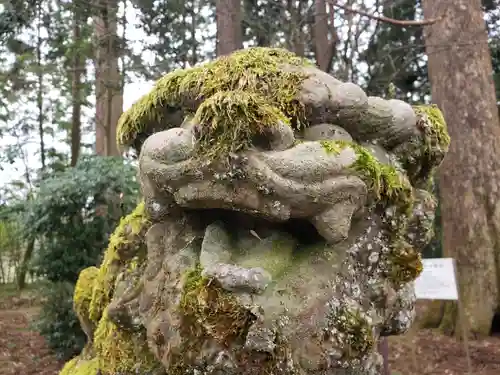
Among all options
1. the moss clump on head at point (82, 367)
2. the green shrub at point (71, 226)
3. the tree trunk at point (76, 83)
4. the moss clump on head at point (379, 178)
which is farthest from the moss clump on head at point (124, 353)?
the tree trunk at point (76, 83)

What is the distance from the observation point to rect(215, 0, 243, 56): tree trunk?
5309 millimetres

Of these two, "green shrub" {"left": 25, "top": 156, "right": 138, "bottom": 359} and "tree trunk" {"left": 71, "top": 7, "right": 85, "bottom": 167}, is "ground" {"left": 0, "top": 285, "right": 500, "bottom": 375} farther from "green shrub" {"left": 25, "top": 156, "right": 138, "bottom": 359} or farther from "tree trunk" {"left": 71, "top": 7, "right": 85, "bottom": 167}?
"tree trunk" {"left": 71, "top": 7, "right": 85, "bottom": 167}

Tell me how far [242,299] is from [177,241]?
0.29 m

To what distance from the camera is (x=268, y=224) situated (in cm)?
141

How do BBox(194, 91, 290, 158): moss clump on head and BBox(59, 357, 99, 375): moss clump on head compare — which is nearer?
BBox(194, 91, 290, 158): moss clump on head

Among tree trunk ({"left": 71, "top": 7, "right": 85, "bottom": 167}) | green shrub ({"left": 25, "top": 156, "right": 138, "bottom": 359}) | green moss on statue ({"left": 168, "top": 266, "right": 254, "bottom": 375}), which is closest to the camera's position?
green moss on statue ({"left": 168, "top": 266, "right": 254, "bottom": 375})

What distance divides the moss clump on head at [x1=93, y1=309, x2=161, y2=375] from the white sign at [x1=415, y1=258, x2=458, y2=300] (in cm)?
248

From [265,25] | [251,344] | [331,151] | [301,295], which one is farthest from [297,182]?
[265,25]

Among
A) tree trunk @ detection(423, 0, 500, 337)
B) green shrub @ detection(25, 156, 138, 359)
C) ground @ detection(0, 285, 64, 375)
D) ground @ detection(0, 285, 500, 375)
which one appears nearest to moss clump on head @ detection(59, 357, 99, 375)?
ground @ detection(0, 285, 500, 375)

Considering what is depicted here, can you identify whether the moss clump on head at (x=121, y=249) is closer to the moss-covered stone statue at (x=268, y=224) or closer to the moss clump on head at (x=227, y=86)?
the moss-covered stone statue at (x=268, y=224)

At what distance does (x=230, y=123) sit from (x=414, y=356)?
125 inches

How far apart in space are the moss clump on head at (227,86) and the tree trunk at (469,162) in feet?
12.6

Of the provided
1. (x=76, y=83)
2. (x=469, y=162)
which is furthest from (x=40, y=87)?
(x=469, y=162)

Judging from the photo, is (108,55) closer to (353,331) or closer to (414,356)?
(414,356)
